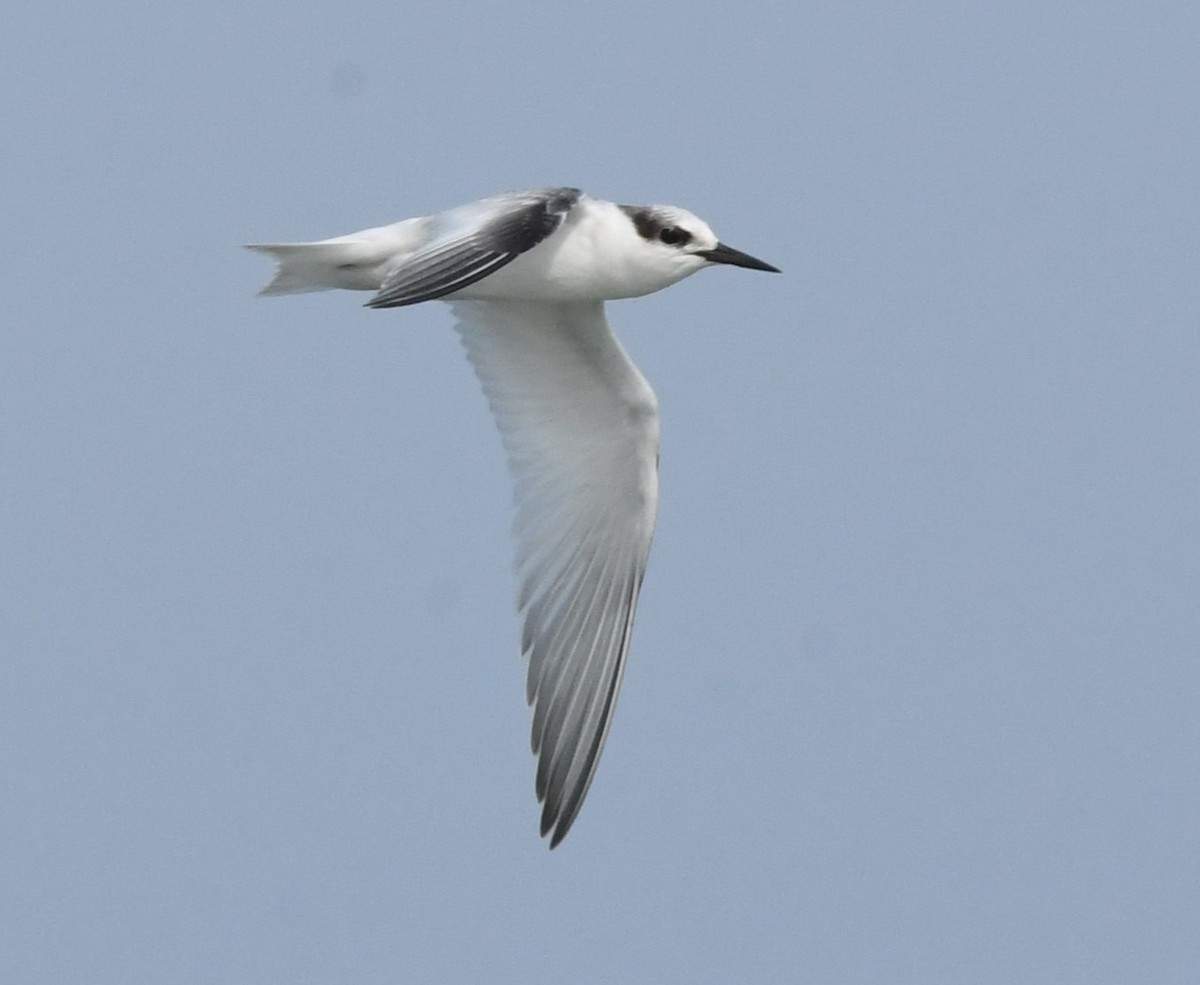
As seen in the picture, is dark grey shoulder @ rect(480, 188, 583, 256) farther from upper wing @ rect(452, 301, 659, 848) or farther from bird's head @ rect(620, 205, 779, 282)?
upper wing @ rect(452, 301, 659, 848)

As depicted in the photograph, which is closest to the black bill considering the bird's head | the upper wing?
the bird's head

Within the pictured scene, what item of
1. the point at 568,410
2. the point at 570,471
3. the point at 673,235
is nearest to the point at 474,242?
the point at 673,235

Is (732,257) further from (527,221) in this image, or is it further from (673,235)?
(527,221)

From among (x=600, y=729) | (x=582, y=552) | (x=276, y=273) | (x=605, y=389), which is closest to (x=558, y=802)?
(x=600, y=729)

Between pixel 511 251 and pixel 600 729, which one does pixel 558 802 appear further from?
pixel 511 251

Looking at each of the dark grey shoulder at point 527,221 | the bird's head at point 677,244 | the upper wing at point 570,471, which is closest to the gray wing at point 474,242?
the dark grey shoulder at point 527,221

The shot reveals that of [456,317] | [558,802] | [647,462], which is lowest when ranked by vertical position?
[558,802]
